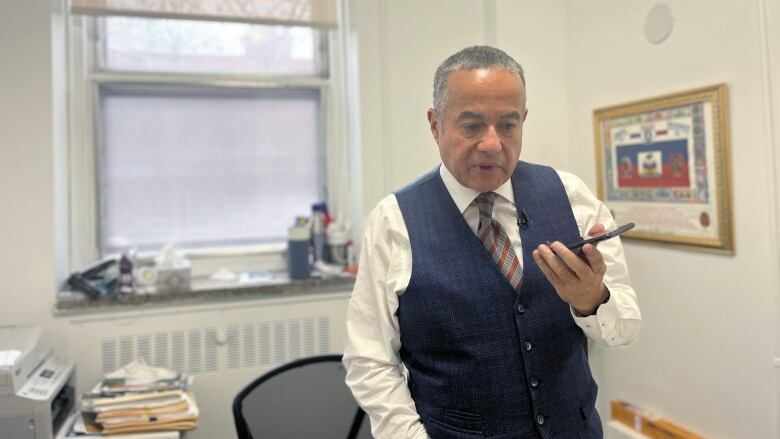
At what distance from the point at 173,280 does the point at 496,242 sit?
1669 mm

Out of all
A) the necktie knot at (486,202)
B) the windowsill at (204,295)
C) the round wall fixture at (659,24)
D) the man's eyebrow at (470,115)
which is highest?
the round wall fixture at (659,24)

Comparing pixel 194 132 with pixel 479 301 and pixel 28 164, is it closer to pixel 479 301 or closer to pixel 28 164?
pixel 28 164

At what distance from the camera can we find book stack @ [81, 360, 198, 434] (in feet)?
6.02

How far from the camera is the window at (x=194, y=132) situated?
252 centimetres

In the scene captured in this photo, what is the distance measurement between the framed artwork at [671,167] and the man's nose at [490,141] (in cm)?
117

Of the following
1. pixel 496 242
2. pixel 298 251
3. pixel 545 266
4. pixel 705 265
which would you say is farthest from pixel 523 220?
pixel 298 251

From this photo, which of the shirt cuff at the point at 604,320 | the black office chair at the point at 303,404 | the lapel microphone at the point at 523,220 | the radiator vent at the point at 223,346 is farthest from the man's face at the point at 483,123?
the radiator vent at the point at 223,346

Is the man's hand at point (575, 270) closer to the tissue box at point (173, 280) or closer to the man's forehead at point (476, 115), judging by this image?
the man's forehead at point (476, 115)

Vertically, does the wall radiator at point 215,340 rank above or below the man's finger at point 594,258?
below

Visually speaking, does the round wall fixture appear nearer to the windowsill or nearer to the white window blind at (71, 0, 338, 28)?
the white window blind at (71, 0, 338, 28)

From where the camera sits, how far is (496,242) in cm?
117

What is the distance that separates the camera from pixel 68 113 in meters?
2.42

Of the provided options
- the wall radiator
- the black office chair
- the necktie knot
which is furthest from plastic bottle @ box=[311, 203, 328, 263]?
the necktie knot

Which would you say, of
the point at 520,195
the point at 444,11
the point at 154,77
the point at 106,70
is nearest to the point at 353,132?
the point at 444,11
